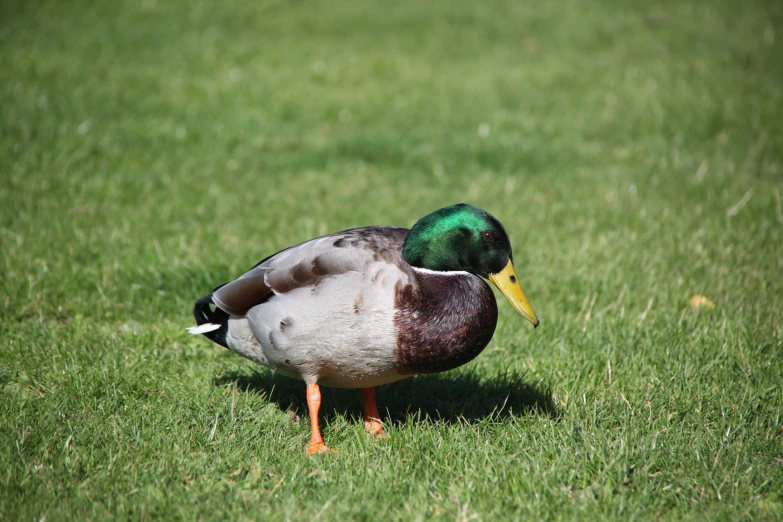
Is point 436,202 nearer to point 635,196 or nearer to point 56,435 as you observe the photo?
point 635,196

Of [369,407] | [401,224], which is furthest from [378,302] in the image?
A: [401,224]

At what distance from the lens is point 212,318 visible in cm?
344

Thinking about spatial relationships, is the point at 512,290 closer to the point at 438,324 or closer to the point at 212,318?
the point at 438,324

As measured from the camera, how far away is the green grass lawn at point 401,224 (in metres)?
2.74

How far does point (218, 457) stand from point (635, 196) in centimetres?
427

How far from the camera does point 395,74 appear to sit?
865cm

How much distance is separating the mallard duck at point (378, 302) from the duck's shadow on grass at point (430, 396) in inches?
13.7

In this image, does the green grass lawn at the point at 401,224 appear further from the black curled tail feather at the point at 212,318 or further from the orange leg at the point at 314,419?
the black curled tail feather at the point at 212,318

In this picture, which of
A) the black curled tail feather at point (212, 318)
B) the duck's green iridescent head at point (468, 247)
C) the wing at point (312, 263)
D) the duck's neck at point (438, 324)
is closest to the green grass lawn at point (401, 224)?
the black curled tail feather at point (212, 318)

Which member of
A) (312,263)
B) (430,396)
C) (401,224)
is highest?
(312,263)

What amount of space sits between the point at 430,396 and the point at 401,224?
2104mm

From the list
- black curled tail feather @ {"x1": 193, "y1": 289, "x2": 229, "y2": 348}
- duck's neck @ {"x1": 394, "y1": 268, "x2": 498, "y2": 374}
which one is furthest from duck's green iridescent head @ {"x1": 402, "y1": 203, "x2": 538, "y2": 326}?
Answer: black curled tail feather @ {"x1": 193, "y1": 289, "x2": 229, "y2": 348}

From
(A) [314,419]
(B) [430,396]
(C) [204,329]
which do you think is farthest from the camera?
(B) [430,396]

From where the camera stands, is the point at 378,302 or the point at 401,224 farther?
the point at 401,224
